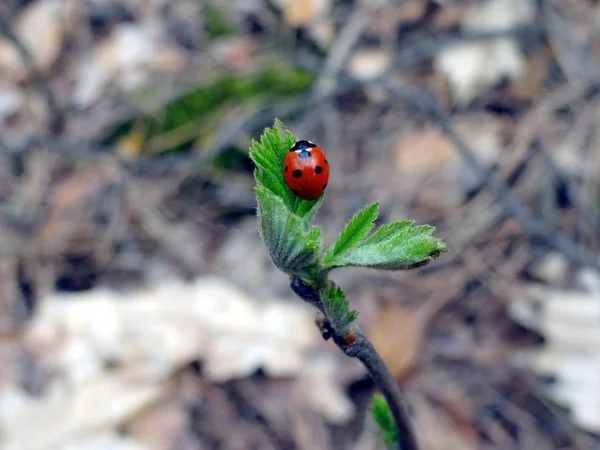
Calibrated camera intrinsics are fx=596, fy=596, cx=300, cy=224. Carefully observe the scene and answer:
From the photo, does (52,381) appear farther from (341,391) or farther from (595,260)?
(595,260)

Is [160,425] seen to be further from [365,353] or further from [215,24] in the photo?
[215,24]

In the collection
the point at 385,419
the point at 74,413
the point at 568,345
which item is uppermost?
the point at 385,419

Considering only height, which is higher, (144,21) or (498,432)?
(144,21)

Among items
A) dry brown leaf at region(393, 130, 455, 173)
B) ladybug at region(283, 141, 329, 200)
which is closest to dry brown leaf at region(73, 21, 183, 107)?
dry brown leaf at region(393, 130, 455, 173)

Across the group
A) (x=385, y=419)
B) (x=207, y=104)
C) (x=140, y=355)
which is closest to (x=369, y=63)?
(x=207, y=104)

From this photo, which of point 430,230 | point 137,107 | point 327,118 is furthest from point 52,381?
point 430,230

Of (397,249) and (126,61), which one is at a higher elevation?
(397,249)

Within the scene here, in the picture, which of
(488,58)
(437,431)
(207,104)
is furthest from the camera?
(207,104)

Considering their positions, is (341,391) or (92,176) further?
(92,176)
